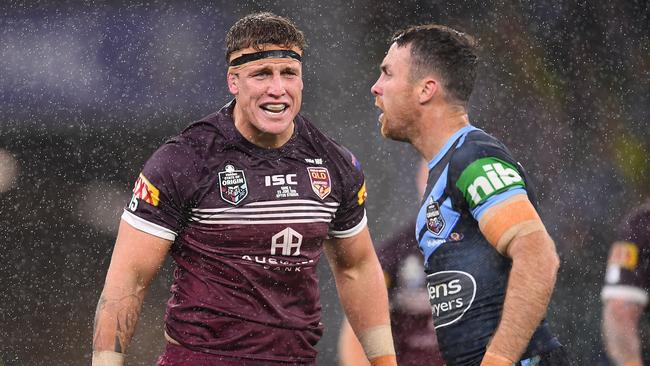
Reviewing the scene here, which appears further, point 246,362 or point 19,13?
point 19,13

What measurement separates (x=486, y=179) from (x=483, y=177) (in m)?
0.01

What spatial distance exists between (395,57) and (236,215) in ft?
2.84

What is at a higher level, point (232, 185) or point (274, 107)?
point (274, 107)

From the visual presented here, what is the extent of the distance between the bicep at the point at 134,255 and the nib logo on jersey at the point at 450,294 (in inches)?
40.2

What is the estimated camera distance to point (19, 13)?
8094 millimetres

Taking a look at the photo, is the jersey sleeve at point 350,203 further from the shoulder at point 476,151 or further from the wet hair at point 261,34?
the shoulder at point 476,151

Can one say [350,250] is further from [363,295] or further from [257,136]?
[257,136]

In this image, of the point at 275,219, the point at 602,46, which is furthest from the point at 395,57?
the point at 602,46

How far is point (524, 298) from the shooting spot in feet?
10.6

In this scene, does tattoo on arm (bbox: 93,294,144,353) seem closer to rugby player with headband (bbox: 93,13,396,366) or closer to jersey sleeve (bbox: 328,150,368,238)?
rugby player with headband (bbox: 93,13,396,366)

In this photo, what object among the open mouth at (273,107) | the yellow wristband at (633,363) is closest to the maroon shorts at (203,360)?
the open mouth at (273,107)

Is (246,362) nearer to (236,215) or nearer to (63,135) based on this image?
(236,215)

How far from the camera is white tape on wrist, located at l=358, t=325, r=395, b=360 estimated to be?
4367 millimetres

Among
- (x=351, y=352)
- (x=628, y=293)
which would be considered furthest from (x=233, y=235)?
(x=628, y=293)
